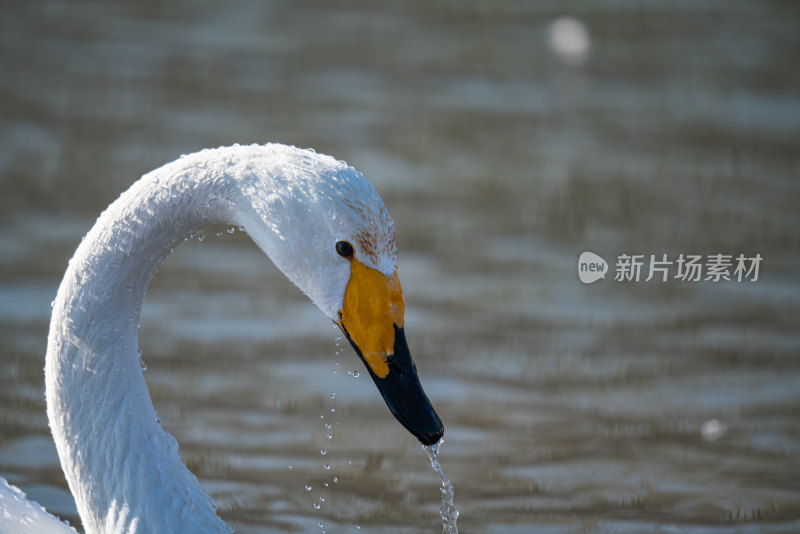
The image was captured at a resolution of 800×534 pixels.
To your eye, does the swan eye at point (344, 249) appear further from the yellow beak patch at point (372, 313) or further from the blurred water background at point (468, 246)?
the blurred water background at point (468, 246)

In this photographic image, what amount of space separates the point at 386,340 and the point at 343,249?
11.8 inches

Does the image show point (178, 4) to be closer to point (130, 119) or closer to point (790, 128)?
point (130, 119)

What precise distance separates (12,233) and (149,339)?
5.37 ft

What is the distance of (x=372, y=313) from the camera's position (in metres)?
3.58

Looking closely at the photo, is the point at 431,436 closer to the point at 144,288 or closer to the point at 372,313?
the point at 372,313

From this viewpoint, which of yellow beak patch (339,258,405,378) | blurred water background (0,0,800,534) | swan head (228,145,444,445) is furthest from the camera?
blurred water background (0,0,800,534)

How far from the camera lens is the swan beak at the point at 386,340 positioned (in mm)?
3561

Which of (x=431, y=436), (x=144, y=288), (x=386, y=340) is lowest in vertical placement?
(x=431, y=436)

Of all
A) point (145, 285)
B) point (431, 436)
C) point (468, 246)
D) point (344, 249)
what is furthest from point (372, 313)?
point (468, 246)

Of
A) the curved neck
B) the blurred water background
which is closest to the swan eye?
the curved neck

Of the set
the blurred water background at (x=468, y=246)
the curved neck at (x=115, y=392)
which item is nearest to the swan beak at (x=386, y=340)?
the curved neck at (x=115, y=392)

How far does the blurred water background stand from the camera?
18.4ft

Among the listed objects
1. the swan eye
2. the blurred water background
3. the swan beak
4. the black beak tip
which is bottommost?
the black beak tip

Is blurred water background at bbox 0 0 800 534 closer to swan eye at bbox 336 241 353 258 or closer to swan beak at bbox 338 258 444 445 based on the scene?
swan beak at bbox 338 258 444 445
